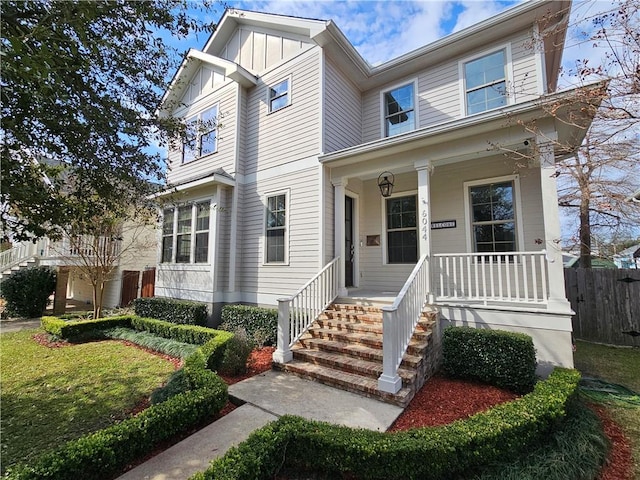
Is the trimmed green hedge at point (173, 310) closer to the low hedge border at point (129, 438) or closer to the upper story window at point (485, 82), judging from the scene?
the low hedge border at point (129, 438)

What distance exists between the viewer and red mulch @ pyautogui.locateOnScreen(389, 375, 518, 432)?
3.63 m

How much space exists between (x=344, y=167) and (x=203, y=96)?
240 inches

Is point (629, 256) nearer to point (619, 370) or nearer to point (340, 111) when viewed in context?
point (619, 370)

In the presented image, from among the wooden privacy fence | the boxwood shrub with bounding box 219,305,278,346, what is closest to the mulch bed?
the boxwood shrub with bounding box 219,305,278,346

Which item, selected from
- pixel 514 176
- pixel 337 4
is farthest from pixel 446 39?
pixel 514 176

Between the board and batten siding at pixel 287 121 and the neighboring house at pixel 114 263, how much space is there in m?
6.77

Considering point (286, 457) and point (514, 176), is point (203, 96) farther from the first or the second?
point (286, 457)

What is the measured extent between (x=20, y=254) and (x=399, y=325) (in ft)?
54.3

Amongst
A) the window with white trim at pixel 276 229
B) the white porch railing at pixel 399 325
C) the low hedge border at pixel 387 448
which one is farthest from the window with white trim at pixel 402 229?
the low hedge border at pixel 387 448

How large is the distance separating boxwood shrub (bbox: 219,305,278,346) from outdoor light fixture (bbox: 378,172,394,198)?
3.80 meters

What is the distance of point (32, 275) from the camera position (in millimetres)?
11508

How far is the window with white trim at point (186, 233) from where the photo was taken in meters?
8.91

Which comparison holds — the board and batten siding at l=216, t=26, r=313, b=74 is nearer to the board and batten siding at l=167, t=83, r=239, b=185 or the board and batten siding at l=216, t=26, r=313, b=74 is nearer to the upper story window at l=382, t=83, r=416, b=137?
the board and batten siding at l=167, t=83, r=239, b=185

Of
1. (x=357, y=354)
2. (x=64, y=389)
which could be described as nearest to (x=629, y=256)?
(x=357, y=354)
